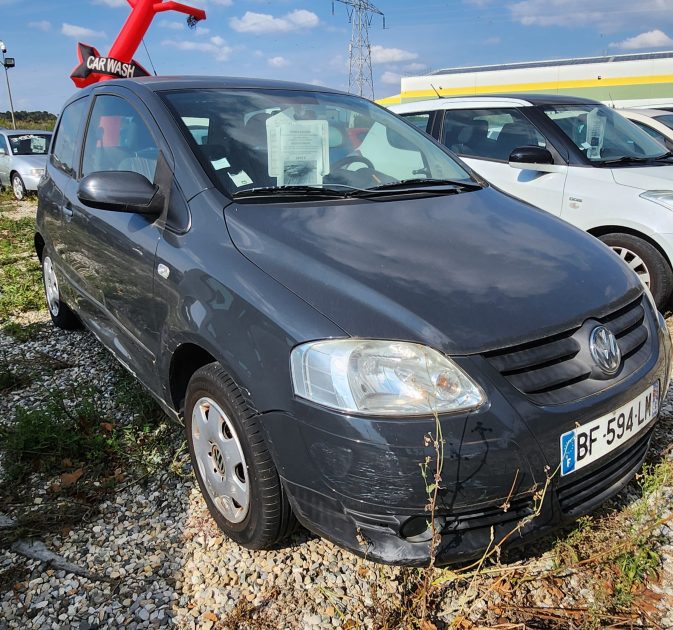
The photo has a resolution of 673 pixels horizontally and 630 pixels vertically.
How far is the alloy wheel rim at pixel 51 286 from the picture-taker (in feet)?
13.7

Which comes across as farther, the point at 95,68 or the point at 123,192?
the point at 95,68

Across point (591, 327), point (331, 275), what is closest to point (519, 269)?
point (591, 327)

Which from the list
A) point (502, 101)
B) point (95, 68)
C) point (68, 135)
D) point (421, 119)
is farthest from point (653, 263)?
point (95, 68)

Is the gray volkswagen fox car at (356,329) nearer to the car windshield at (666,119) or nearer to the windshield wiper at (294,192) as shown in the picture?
the windshield wiper at (294,192)

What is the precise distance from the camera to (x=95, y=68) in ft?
43.3

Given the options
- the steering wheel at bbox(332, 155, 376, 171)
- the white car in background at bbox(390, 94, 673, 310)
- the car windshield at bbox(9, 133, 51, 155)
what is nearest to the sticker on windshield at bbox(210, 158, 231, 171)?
the steering wheel at bbox(332, 155, 376, 171)

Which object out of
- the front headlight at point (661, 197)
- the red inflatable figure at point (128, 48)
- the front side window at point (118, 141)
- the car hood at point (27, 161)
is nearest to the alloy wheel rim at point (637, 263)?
the front headlight at point (661, 197)

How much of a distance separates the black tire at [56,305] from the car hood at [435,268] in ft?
8.44

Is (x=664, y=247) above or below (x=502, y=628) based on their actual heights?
above

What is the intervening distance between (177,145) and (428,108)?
3.91 metres

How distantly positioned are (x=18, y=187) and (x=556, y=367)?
1292 centimetres

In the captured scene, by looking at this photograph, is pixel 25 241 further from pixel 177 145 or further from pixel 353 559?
pixel 353 559

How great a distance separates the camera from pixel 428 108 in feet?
18.9

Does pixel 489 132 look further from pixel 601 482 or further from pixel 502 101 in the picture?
pixel 601 482
